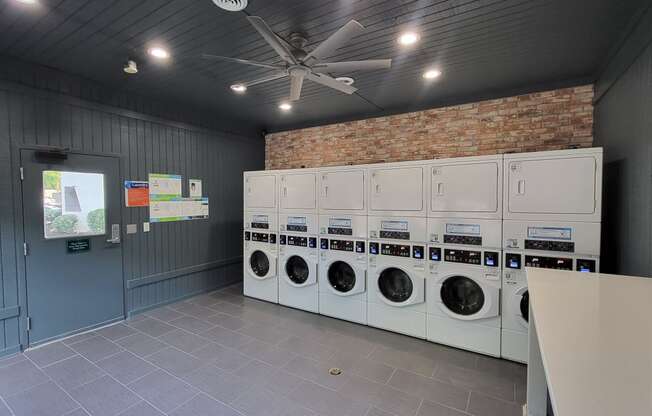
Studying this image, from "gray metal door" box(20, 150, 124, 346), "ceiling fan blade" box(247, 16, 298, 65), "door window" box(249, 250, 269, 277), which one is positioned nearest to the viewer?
"ceiling fan blade" box(247, 16, 298, 65)

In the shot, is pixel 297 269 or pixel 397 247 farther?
pixel 297 269

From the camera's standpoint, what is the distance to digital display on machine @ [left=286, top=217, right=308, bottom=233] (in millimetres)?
4256

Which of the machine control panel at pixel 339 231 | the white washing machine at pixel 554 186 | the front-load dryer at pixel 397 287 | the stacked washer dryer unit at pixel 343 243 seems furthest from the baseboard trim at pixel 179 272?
the white washing machine at pixel 554 186

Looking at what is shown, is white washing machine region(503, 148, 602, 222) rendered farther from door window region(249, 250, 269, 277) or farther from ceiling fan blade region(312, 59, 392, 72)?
door window region(249, 250, 269, 277)

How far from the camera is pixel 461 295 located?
3.31m

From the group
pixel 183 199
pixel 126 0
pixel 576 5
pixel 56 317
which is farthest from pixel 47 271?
pixel 576 5

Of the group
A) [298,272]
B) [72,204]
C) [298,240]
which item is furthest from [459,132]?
[72,204]

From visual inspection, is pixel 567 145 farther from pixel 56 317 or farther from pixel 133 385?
pixel 56 317

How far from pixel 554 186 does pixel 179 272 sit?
4876 mm

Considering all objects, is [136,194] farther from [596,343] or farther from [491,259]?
[596,343]

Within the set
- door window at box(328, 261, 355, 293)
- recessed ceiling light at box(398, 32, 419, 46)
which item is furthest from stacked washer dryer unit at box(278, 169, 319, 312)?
recessed ceiling light at box(398, 32, 419, 46)

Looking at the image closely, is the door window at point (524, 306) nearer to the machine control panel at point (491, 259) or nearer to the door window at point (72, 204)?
the machine control panel at point (491, 259)

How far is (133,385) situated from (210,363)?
2.08 feet

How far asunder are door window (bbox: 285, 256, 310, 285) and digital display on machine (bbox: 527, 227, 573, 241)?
276 centimetres
